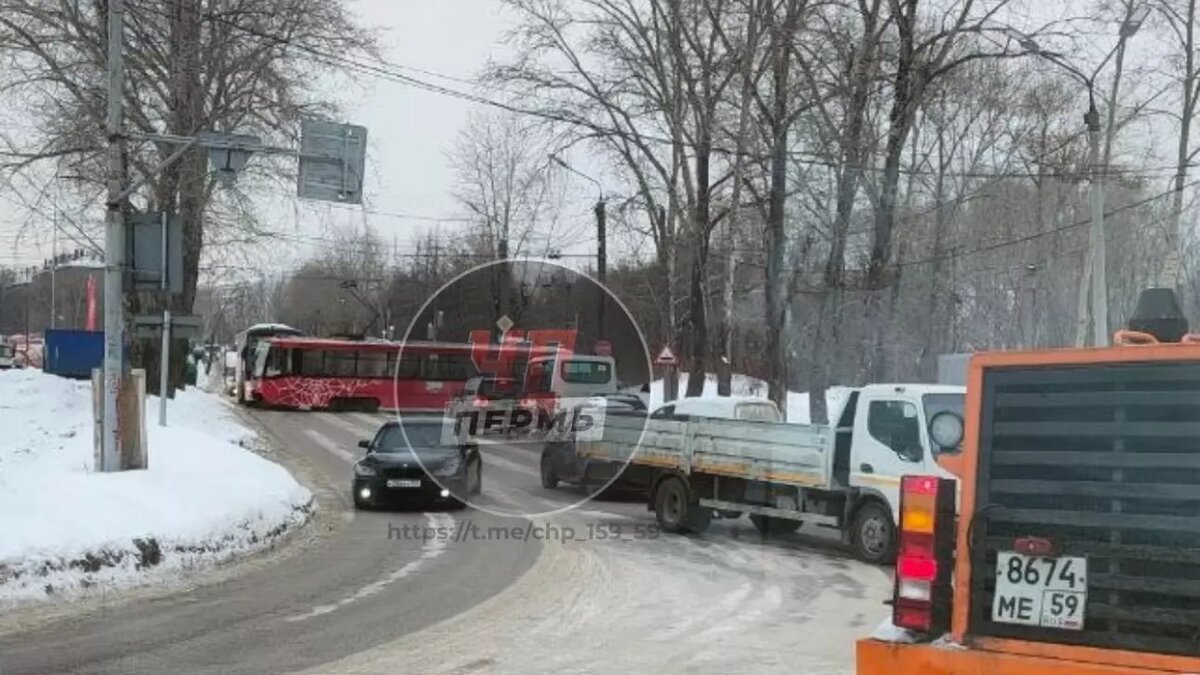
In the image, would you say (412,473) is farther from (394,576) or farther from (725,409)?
(394,576)

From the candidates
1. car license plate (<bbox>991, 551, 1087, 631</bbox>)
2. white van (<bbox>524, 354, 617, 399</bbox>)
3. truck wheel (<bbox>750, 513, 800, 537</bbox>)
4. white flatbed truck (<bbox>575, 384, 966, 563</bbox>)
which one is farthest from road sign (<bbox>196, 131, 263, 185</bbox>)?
car license plate (<bbox>991, 551, 1087, 631</bbox>)

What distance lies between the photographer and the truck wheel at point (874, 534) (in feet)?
43.4

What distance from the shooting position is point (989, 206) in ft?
149

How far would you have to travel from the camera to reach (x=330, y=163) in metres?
16.9

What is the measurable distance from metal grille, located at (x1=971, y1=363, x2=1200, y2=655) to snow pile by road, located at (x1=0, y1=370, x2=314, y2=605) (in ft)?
28.5

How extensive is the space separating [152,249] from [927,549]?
13432 millimetres

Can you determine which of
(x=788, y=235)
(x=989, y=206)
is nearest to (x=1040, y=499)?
(x=788, y=235)

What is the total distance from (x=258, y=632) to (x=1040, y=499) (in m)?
6.51

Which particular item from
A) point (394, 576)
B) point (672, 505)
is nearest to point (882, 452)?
point (672, 505)

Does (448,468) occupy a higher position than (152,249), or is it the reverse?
(152,249)

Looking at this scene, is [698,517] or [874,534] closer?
[874,534]

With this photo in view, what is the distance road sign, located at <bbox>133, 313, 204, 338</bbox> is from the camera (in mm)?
15789

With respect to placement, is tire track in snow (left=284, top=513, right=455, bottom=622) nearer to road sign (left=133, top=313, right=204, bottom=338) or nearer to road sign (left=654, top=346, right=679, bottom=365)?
road sign (left=133, top=313, right=204, bottom=338)

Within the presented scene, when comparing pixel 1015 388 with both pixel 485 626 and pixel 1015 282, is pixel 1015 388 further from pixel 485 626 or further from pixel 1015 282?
pixel 1015 282
